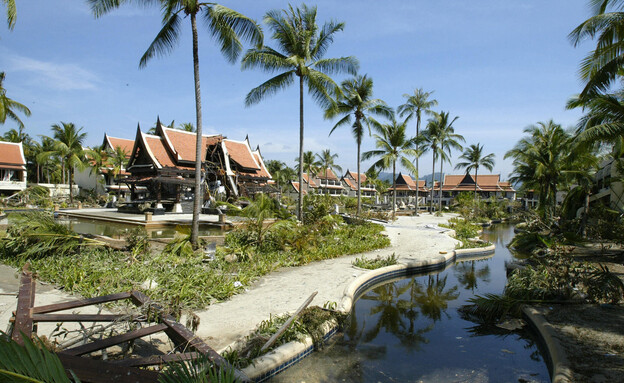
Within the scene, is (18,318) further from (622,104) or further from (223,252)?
(622,104)

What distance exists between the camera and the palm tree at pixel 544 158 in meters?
26.0

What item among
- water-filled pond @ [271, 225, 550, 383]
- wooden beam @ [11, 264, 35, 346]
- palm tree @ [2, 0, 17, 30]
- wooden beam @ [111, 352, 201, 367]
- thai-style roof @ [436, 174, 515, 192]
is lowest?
water-filled pond @ [271, 225, 550, 383]

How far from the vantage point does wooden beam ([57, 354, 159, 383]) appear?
8.45 feet

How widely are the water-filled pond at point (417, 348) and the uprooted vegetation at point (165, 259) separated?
97.1 inches

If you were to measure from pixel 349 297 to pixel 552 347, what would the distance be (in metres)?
3.37

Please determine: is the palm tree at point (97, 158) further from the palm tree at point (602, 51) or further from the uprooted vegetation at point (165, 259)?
the palm tree at point (602, 51)

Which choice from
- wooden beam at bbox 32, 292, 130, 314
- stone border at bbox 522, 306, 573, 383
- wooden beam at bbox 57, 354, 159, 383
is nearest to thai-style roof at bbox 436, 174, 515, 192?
stone border at bbox 522, 306, 573, 383

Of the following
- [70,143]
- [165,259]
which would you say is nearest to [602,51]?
[165,259]

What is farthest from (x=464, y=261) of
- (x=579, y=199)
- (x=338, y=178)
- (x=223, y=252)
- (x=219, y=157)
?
(x=338, y=178)

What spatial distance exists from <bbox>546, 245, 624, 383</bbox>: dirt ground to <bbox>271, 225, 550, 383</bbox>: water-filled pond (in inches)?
21.8

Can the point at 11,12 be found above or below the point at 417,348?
above

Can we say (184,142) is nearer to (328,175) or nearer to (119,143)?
(119,143)

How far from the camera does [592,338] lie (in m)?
5.36

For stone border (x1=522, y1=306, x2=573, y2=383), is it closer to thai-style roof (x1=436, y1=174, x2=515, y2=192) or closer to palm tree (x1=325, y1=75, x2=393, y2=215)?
palm tree (x1=325, y1=75, x2=393, y2=215)
